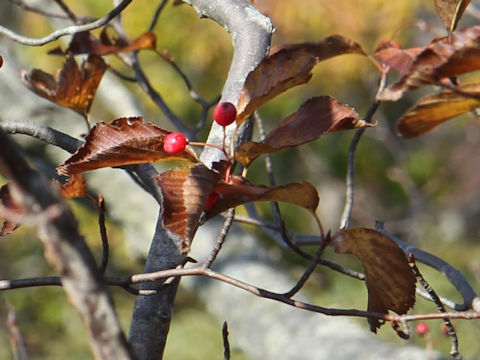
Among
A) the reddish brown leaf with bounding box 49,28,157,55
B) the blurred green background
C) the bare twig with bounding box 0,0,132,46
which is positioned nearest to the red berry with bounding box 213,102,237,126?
the bare twig with bounding box 0,0,132,46

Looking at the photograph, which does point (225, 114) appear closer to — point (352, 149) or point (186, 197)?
point (186, 197)

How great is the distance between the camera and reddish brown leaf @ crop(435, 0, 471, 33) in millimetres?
590

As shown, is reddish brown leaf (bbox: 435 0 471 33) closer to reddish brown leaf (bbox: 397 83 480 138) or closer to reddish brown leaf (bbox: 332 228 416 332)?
reddish brown leaf (bbox: 397 83 480 138)

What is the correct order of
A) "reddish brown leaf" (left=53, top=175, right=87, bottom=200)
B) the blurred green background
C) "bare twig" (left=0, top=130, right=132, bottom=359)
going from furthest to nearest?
the blurred green background → "reddish brown leaf" (left=53, top=175, right=87, bottom=200) → "bare twig" (left=0, top=130, right=132, bottom=359)

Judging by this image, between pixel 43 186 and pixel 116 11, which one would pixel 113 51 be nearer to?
pixel 116 11

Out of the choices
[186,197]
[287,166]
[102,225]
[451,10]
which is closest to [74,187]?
[102,225]

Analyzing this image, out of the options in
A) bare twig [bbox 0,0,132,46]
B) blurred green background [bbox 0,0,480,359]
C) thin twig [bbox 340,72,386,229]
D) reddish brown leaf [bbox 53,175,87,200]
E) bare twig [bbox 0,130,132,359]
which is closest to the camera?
bare twig [bbox 0,130,132,359]

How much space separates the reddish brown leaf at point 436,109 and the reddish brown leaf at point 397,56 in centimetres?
13

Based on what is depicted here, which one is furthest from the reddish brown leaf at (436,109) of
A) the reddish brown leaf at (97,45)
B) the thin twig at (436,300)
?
the reddish brown leaf at (97,45)

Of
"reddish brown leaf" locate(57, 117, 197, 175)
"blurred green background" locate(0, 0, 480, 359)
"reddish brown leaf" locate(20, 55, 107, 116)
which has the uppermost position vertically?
"reddish brown leaf" locate(57, 117, 197, 175)

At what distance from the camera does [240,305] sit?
1743mm

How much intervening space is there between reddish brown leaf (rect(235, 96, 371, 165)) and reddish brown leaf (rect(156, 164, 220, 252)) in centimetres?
5

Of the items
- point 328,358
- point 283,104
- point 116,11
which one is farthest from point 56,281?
point 283,104

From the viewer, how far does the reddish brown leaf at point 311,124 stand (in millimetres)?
512
